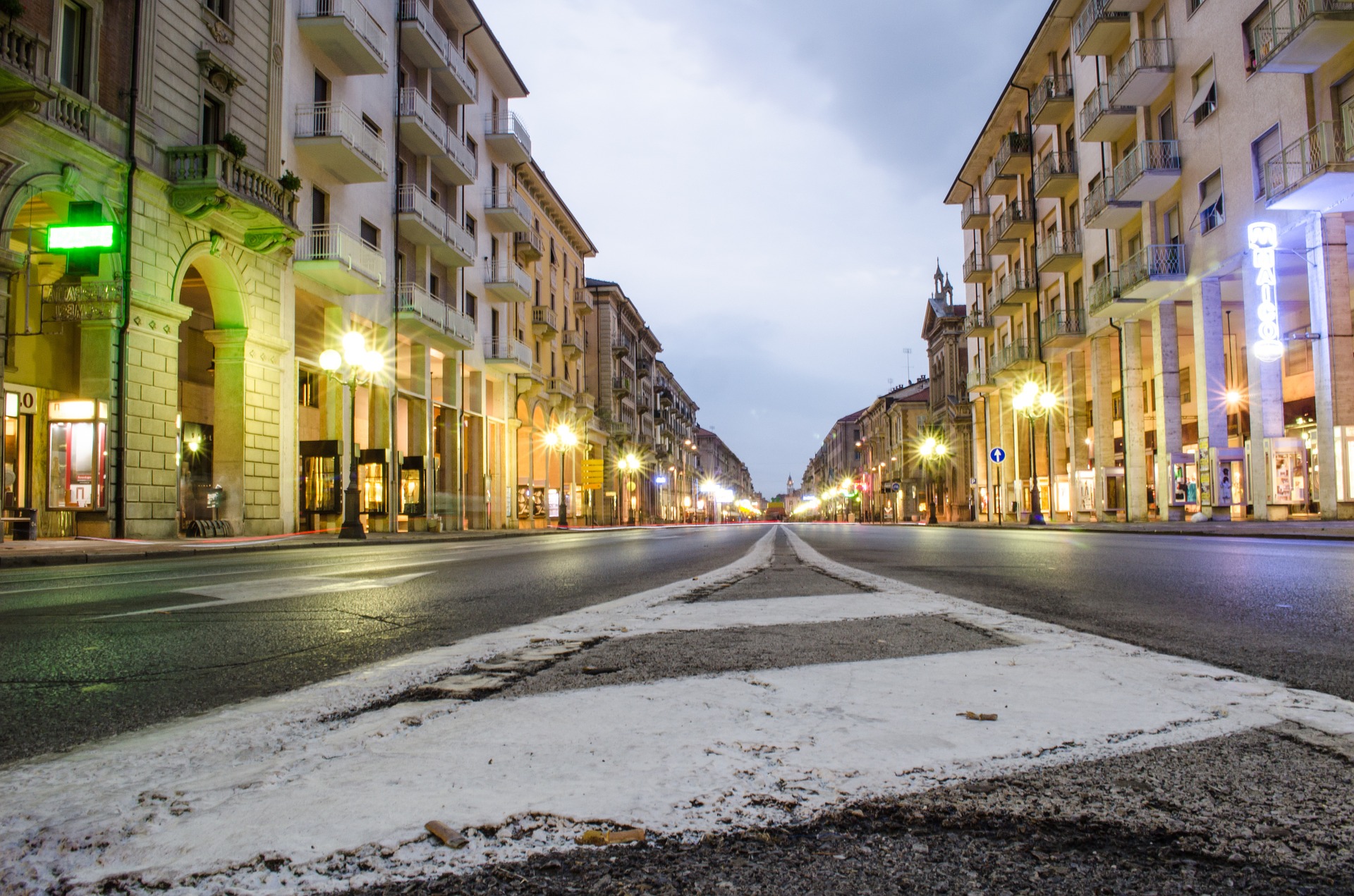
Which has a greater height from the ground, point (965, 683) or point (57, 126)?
point (57, 126)

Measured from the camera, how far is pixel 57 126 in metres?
14.2

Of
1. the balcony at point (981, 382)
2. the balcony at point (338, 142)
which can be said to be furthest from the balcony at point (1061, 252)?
the balcony at point (338, 142)

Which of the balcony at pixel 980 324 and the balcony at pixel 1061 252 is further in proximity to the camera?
the balcony at pixel 980 324

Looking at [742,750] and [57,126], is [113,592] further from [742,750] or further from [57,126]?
[57,126]

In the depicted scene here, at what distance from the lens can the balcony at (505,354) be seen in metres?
35.3

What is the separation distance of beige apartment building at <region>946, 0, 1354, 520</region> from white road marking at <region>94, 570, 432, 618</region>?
2057 centimetres

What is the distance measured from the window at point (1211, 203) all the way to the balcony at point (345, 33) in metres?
23.1

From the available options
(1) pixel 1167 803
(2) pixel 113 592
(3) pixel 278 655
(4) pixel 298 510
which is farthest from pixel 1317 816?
(4) pixel 298 510

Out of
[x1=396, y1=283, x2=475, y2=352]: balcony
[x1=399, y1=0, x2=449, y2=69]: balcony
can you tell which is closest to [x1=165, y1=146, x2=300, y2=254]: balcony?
[x1=396, y1=283, x2=475, y2=352]: balcony

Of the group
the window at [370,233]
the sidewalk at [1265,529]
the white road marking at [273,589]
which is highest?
the window at [370,233]

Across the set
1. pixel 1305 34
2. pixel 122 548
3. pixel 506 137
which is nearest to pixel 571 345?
pixel 506 137

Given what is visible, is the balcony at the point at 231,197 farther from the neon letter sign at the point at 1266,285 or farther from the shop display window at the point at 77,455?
the neon letter sign at the point at 1266,285

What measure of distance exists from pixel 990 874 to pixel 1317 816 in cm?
52

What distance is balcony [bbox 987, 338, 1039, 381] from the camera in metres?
37.2
